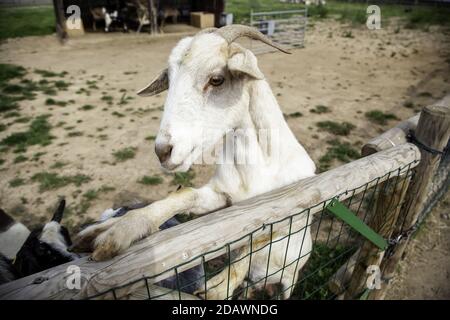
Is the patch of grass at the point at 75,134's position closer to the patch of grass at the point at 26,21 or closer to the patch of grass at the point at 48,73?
the patch of grass at the point at 48,73

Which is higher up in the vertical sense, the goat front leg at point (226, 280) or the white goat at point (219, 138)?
the white goat at point (219, 138)

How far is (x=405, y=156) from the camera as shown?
1930 mm

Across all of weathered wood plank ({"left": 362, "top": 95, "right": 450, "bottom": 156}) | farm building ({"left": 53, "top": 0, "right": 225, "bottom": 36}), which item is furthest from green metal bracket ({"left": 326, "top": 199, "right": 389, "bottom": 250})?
farm building ({"left": 53, "top": 0, "right": 225, "bottom": 36})

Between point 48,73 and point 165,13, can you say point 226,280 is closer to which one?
point 48,73

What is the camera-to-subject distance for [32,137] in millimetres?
5730

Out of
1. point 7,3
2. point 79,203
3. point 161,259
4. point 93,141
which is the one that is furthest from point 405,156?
point 7,3

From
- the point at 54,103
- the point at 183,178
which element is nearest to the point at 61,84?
the point at 54,103

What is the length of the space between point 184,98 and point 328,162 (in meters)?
3.66

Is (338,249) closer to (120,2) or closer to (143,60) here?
(143,60)

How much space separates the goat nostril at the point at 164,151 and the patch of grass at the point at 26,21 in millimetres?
15821

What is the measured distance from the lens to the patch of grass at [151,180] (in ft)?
14.9

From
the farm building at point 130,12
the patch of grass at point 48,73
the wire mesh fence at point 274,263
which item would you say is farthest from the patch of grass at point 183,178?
the farm building at point 130,12

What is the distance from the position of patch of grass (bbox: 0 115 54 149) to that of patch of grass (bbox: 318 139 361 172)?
478 cm
